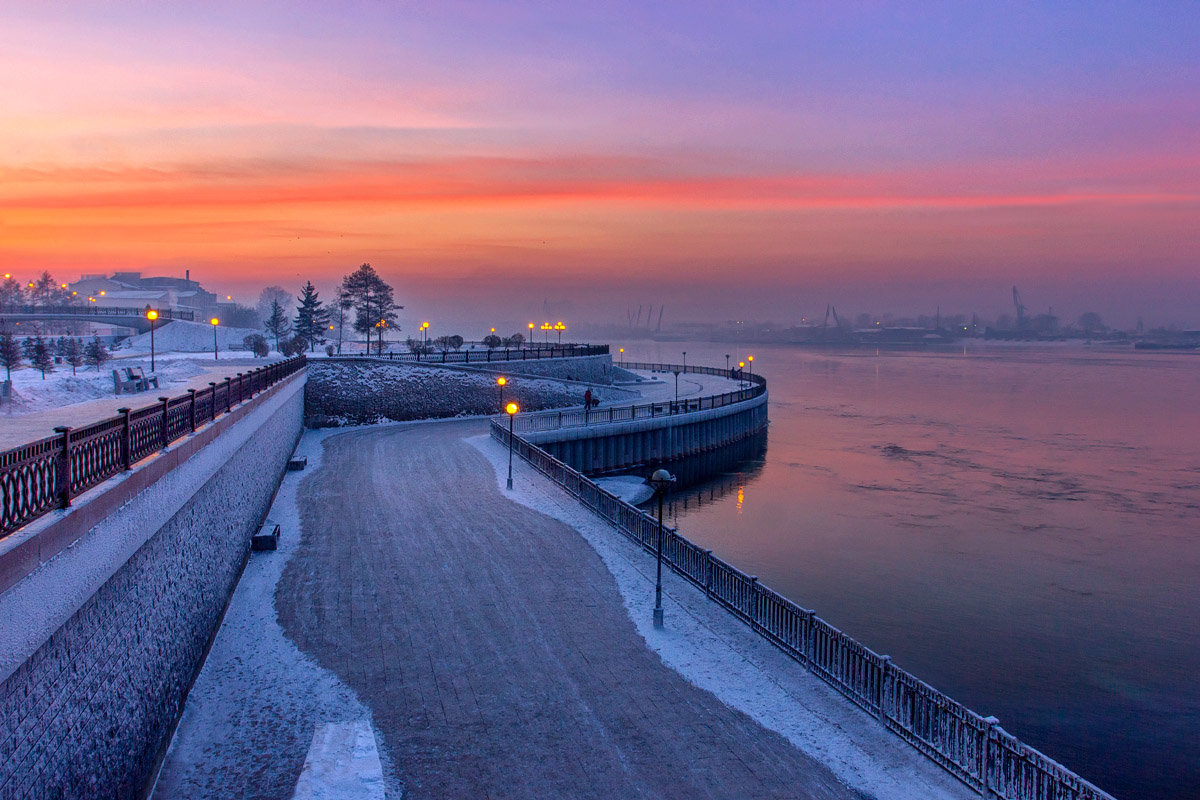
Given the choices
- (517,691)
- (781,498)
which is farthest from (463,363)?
(517,691)

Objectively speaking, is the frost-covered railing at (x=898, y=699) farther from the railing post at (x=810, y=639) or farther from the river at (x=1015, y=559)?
the river at (x=1015, y=559)

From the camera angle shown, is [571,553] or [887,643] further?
[887,643]

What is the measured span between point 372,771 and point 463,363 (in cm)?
4637

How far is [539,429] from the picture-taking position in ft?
144

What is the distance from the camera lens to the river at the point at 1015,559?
18.8 m

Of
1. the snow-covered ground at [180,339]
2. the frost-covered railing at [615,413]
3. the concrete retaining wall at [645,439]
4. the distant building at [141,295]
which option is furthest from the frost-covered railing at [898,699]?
the distant building at [141,295]

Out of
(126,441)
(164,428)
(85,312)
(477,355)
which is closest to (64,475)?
(126,441)

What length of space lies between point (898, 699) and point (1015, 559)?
2228 centimetres

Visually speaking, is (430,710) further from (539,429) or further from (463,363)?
(463,363)

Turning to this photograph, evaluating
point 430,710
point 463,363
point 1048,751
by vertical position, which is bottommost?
point 1048,751

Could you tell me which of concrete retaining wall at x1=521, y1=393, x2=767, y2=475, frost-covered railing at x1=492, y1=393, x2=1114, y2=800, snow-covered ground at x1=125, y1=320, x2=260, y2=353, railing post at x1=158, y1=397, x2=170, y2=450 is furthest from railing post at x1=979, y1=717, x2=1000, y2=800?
snow-covered ground at x1=125, y1=320, x2=260, y2=353

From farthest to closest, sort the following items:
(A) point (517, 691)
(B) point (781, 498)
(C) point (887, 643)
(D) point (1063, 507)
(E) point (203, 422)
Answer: (B) point (781, 498)
(D) point (1063, 507)
(C) point (887, 643)
(E) point (203, 422)
(A) point (517, 691)

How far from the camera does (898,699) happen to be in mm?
11602

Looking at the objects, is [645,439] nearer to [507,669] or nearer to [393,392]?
[393,392]
